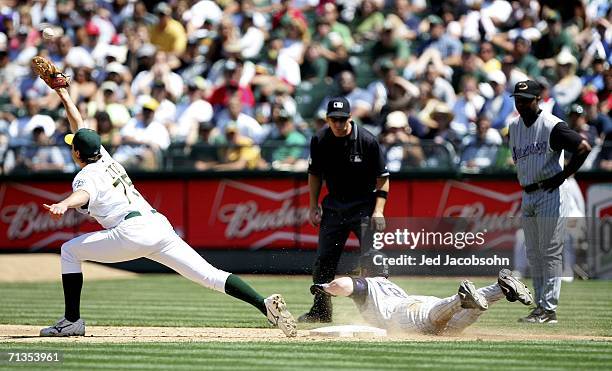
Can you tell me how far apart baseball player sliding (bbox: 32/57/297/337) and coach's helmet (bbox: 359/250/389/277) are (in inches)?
64.5

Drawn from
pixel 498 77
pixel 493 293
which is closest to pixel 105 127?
pixel 498 77

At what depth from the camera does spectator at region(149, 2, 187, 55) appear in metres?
23.2

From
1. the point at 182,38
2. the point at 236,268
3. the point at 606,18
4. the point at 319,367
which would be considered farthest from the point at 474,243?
the point at 182,38

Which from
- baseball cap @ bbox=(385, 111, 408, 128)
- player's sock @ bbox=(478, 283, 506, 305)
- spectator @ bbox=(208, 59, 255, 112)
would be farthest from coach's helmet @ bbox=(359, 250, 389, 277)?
spectator @ bbox=(208, 59, 255, 112)

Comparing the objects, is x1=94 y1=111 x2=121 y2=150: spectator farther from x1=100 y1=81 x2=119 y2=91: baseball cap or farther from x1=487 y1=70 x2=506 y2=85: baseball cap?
x1=487 y1=70 x2=506 y2=85: baseball cap

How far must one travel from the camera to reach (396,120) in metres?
19.2

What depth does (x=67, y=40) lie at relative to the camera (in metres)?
23.4

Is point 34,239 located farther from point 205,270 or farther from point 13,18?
point 205,270

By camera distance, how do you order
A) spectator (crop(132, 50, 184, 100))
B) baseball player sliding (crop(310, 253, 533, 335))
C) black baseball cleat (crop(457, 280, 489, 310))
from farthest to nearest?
1. spectator (crop(132, 50, 184, 100))
2. baseball player sliding (crop(310, 253, 533, 335))
3. black baseball cleat (crop(457, 280, 489, 310))

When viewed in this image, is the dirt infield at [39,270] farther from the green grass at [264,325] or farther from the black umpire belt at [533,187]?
the black umpire belt at [533,187]

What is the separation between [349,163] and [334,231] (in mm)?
706

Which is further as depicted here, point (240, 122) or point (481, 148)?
point (240, 122)

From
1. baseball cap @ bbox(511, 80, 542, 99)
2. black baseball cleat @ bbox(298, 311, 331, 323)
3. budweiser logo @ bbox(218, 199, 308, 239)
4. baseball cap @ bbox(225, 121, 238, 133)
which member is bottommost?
budweiser logo @ bbox(218, 199, 308, 239)

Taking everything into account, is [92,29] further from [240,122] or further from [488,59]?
[488,59]
